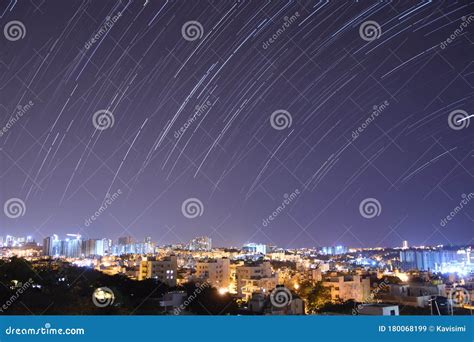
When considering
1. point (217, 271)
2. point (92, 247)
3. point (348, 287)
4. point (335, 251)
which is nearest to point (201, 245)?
point (217, 271)

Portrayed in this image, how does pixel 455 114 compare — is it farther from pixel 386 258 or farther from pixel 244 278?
pixel 386 258

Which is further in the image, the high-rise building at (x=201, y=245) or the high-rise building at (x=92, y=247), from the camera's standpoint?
the high-rise building at (x=92, y=247)

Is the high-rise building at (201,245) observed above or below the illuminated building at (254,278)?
above

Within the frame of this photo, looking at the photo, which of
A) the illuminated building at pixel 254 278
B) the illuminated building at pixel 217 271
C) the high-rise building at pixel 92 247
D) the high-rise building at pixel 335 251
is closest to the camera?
the illuminated building at pixel 254 278

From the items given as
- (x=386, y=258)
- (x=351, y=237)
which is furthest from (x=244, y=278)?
(x=386, y=258)

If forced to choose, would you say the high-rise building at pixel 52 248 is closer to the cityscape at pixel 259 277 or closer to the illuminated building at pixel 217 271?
the cityscape at pixel 259 277

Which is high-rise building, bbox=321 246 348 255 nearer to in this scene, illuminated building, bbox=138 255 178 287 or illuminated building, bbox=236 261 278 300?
illuminated building, bbox=236 261 278 300

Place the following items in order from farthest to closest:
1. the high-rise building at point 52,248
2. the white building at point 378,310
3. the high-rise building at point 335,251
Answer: the high-rise building at point 335,251 < the high-rise building at point 52,248 < the white building at point 378,310

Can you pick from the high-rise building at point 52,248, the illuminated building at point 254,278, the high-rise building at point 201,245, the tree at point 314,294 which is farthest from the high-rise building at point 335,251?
the high-rise building at point 52,248
